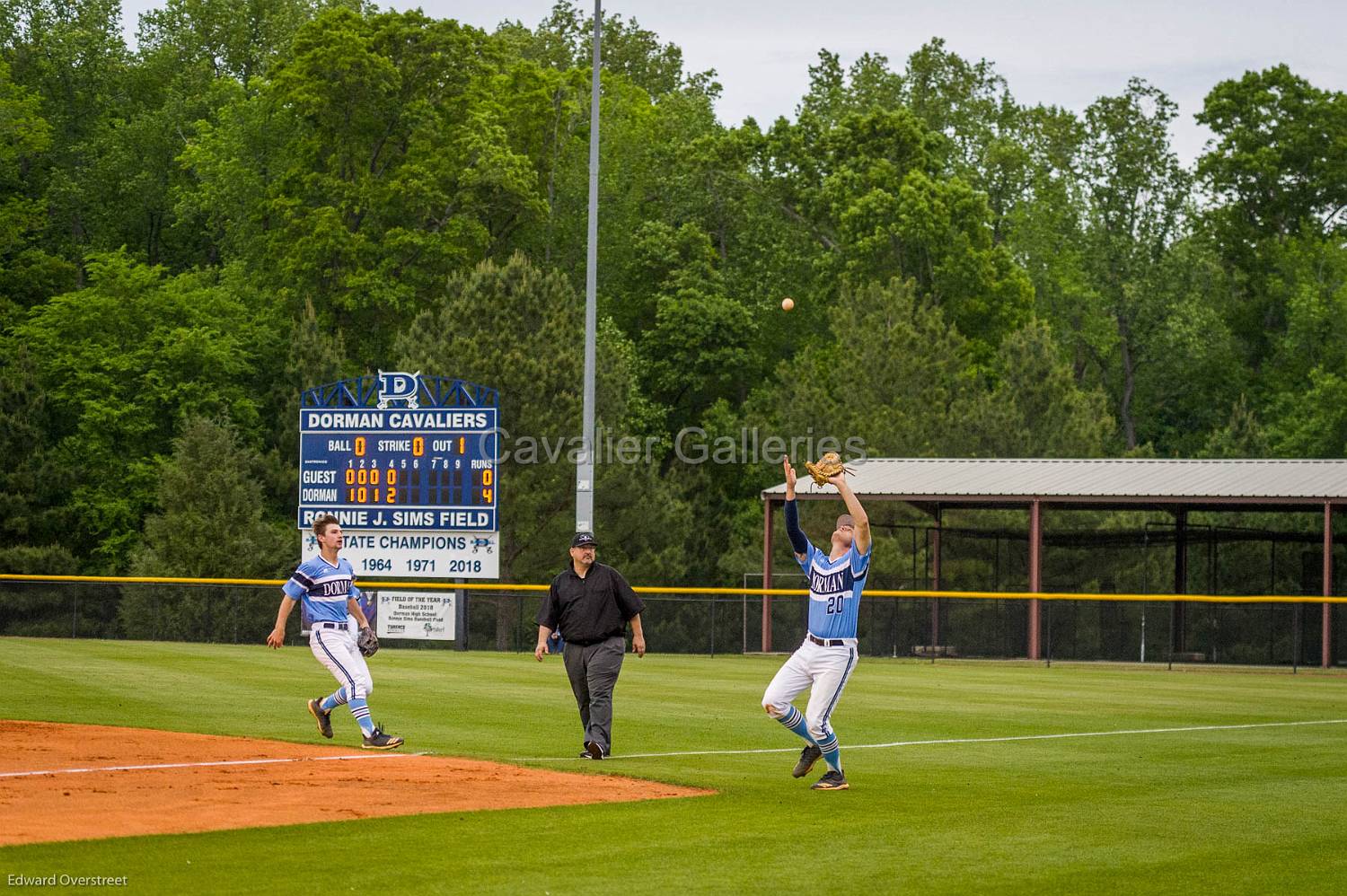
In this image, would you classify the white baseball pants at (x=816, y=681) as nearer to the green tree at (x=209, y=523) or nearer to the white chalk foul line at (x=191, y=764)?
the white chalk foul line at (x=191, y=764)

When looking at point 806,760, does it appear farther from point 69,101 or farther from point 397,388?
point 69,101

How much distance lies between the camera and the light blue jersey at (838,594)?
479 inches

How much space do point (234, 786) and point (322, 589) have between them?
2294mm

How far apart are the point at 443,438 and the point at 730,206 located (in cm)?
3452

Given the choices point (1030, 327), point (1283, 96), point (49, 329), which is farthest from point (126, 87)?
point (1283, 96)

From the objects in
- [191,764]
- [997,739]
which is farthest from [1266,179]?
[191,764]

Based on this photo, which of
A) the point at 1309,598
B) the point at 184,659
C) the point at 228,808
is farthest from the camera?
the point at 1309,598

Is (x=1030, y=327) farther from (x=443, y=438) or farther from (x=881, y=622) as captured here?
(x=443, y=438)

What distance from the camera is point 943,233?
60.6 metres

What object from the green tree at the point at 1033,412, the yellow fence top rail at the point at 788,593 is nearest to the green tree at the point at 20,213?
the yellow fence top rail at the point at 788,593

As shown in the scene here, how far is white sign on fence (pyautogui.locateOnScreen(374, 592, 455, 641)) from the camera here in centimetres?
3362

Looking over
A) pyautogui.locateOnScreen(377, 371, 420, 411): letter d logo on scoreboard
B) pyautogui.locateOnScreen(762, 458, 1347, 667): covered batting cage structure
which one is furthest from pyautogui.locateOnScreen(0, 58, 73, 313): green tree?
pyautogui.locateOnScreen(762, 458, 1347, 667): covered batting cage structure

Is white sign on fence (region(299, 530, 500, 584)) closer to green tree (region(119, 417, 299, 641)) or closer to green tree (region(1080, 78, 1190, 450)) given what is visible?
green tree (region(119, 417, 299, 641))

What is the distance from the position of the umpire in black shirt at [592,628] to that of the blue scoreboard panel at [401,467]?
18.2 meters
